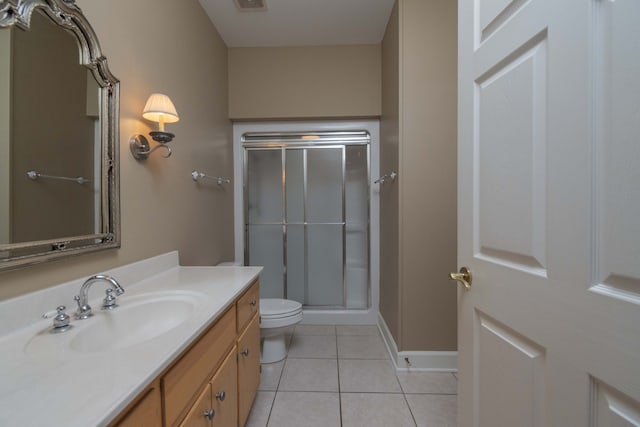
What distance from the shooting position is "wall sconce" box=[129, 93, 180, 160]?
1.30 meters

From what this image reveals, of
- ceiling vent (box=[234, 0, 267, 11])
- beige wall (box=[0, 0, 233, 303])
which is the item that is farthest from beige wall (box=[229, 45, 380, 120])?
ceiling vent (box=[234, 0, 267, 11])

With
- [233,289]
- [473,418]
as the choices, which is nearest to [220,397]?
[233,289]

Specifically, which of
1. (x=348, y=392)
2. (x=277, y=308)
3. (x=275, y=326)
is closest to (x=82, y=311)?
(x=275, y=326)

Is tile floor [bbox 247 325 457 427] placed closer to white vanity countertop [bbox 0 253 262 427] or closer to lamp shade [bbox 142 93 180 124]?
white vanity countertop [bbox 0 253 262 427]

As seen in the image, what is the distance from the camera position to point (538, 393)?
649mm

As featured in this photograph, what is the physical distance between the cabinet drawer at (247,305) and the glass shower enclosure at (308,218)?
1.38m

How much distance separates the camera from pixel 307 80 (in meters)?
2.60

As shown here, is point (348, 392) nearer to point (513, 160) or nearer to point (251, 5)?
point (513, 160)

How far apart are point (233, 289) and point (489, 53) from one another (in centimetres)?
127

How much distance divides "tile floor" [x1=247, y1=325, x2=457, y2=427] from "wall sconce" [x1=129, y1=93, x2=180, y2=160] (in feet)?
5.11

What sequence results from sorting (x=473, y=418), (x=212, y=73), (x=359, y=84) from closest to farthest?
(x=473, y=418) < (x=212, y=73) < (x=359, y=84)

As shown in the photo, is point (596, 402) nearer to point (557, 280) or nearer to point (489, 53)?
point (557, 280)

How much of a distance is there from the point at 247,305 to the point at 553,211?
1272 mm

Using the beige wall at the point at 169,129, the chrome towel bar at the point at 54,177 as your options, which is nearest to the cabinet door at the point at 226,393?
the beige wall at the point at 169,129
